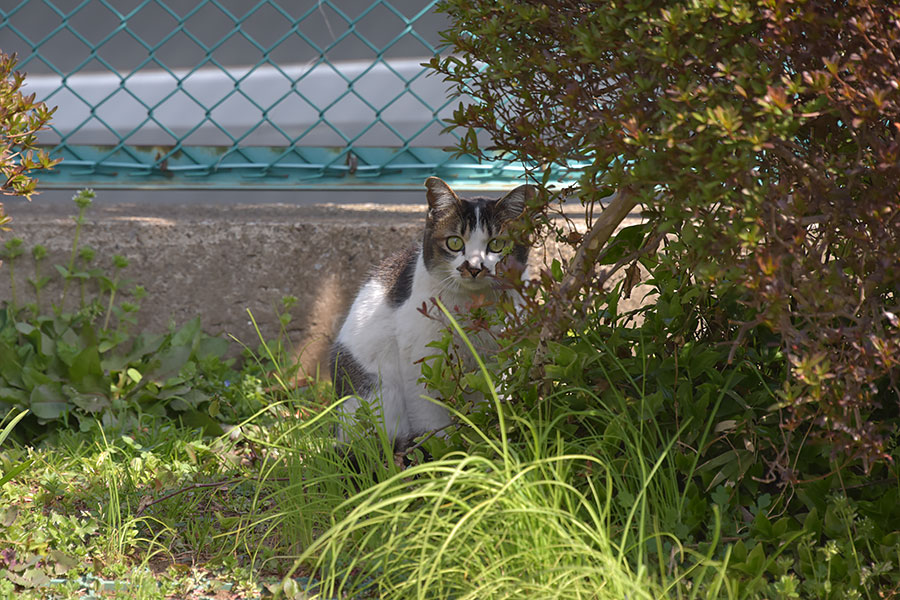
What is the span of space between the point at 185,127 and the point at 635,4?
10.2ft

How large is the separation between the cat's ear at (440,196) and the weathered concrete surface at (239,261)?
75 cm

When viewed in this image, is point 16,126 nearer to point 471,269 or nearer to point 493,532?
point 471,269

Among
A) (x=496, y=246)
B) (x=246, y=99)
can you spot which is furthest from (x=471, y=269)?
(x=246, y=99)

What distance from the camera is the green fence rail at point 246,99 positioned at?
3881mm

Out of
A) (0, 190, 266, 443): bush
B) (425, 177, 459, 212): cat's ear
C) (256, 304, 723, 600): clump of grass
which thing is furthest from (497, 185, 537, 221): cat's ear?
(0, 190, 266, 443): bush

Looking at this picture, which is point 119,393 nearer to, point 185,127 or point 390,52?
point 185,127

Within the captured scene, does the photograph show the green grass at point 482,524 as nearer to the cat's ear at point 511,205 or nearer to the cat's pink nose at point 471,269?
the cat's pink nose at point 471,269

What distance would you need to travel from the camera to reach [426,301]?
2.70m

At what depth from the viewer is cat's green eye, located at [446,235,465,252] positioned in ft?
8.75

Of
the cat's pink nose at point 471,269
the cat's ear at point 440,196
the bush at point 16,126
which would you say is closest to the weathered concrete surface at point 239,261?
the cat's ear at point 440,196

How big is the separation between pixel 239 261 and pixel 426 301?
1116 millimetres

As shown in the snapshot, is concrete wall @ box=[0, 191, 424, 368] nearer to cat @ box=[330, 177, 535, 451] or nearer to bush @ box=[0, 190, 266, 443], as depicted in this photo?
bush @ box=[0, 190, 266, 443]

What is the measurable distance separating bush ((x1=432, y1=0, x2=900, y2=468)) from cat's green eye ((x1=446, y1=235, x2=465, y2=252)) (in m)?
0.77

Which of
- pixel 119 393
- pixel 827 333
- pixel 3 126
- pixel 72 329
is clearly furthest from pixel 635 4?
pixel 72 329
